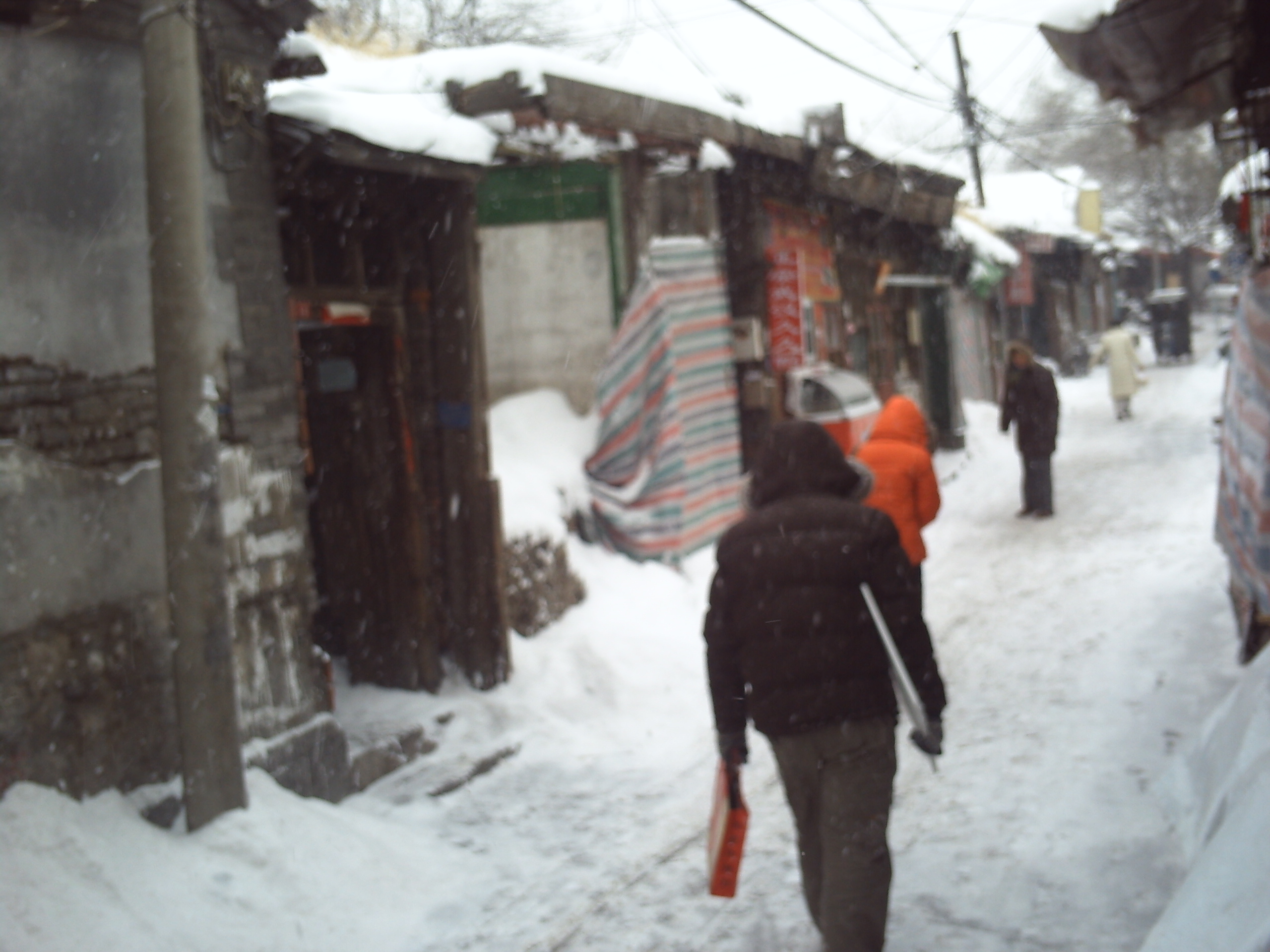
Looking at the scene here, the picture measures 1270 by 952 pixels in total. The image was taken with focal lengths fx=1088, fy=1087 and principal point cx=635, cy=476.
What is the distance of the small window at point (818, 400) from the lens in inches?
476

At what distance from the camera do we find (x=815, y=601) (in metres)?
3.36

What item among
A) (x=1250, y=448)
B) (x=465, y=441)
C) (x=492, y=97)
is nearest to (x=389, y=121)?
(x=492, y=97)

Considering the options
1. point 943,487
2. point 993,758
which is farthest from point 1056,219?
point 993,758

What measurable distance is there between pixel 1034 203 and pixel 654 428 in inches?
1114

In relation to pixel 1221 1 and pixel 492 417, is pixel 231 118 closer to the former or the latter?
pixel 492 417

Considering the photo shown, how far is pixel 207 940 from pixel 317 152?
12.4 feet

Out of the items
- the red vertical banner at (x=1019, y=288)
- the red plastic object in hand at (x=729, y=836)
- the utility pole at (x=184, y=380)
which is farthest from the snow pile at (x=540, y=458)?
the red vertical banner at (x=1019, y=288)

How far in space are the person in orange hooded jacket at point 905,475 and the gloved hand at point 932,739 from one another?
240 centimetres

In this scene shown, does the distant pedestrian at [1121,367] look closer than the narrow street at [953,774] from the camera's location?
No

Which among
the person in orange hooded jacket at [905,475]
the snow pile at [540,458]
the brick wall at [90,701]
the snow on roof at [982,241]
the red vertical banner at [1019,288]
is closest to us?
the brick wall at [90,701]

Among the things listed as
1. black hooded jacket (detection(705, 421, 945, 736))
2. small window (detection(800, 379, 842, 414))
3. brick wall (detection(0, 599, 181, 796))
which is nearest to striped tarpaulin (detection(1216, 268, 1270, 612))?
black hooded jacket (detection(705, 421, 945, 736))

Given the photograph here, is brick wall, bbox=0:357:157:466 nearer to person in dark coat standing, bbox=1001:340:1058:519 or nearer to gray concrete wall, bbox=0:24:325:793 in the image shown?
gray concrete wall, bbox=0:24:325:793

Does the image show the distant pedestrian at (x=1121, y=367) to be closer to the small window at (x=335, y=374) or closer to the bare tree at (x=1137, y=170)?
the small window at (x=335, y=374)

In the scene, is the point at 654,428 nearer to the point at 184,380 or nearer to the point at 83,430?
the point at 184,380
